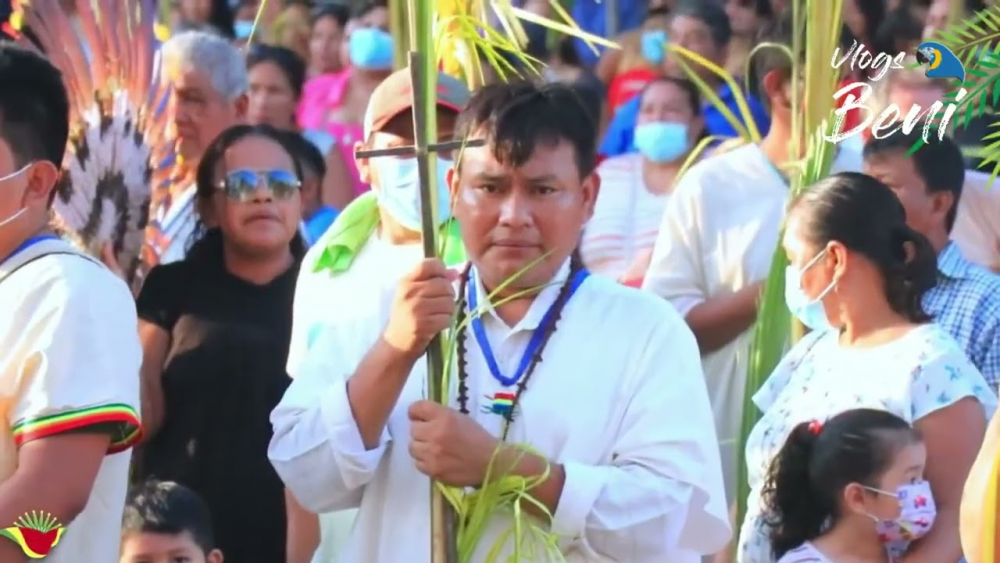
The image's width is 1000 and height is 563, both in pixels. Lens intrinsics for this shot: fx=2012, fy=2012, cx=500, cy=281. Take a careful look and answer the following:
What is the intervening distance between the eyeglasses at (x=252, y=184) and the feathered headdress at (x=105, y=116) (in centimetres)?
17

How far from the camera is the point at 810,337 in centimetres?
413

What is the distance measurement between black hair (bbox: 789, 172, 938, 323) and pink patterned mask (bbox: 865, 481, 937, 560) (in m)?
0.37

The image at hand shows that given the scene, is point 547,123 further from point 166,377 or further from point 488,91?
point 166,377

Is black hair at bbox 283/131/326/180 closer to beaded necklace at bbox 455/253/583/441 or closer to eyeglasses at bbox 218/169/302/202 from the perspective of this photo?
eyeglasses at bbox 218/169/302/202

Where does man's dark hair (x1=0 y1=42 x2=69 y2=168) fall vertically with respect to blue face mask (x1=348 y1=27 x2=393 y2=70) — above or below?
above

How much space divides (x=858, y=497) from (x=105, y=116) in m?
1.79

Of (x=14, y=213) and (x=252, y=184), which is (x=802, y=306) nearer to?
(x=252, y=184)

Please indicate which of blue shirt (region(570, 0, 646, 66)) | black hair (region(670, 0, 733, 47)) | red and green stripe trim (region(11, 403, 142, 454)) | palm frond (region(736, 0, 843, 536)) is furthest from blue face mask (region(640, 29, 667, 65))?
red and green stripe trim (region(11, 403, 142, 454))

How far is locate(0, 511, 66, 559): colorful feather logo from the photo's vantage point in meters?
2.85

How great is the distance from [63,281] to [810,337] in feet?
5.74

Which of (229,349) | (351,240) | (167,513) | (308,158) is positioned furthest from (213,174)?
(167,513)

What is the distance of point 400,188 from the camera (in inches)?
164

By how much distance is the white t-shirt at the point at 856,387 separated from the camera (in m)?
3.77

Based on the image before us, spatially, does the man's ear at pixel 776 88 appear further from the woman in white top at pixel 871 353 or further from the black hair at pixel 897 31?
the black hair at pixel 897 31
